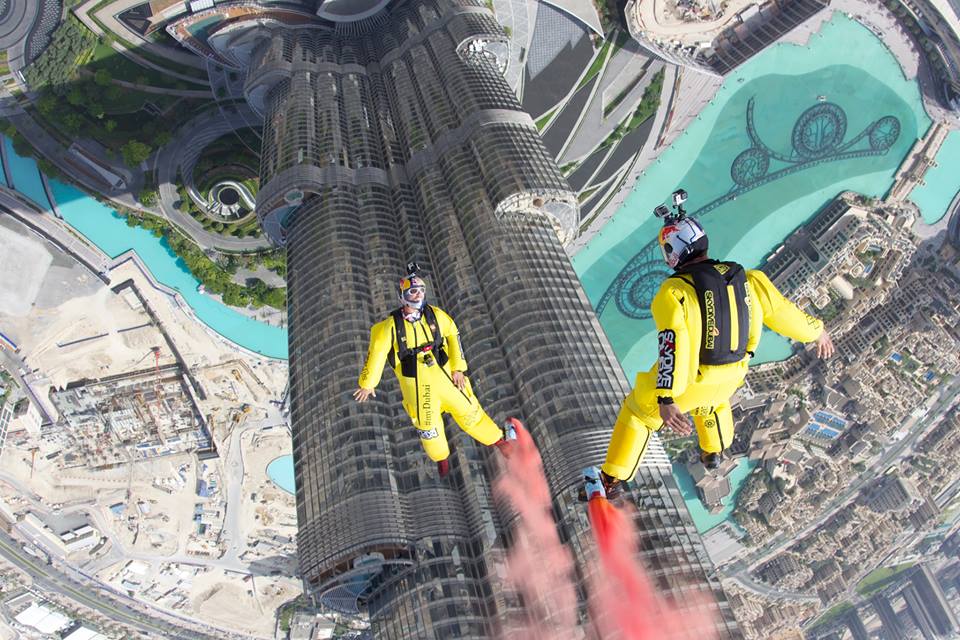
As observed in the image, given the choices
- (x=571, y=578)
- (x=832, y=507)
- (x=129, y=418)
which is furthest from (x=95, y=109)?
(x=832, y=507)

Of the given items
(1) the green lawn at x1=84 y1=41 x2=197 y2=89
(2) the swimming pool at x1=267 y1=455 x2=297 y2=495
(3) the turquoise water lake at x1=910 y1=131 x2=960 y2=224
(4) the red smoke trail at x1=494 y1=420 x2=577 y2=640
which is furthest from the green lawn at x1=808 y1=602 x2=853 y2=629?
(1) the green lawn at x1=84 y1=41 x2=197 y2=89

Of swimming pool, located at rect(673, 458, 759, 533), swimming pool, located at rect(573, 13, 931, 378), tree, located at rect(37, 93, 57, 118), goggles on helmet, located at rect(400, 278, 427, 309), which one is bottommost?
goggles on helmet, located at rect(400, 278, 427, 309)

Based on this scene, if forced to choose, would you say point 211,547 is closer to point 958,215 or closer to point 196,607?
point 196,607

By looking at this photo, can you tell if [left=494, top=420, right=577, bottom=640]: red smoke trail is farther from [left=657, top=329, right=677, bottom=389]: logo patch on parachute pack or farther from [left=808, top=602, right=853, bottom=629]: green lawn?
[left=808, top=602, right=853, bottom=629]: green lawn

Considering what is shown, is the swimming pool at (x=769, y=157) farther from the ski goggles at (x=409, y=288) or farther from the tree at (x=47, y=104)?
the tree at (x=47, y=104)

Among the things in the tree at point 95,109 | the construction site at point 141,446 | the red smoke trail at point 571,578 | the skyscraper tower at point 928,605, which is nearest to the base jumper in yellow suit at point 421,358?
the red smoke trail at point 571,578

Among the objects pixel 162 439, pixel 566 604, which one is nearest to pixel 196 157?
pixel 162 439

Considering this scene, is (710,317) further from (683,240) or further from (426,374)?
(426,374)
